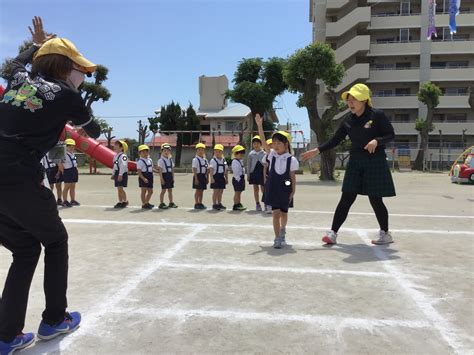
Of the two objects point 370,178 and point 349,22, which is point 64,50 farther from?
point 349,22

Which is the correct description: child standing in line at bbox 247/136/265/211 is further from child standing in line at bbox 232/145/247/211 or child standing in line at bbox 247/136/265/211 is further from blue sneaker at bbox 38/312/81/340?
blue sneaker at bbox 38/312/81/340

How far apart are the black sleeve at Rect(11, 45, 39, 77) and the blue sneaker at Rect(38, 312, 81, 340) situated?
1.80 metres

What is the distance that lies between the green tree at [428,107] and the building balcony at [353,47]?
943 centimetres

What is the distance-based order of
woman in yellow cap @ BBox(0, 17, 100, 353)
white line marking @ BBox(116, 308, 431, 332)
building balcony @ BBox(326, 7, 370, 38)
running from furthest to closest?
building balcony @ BBox(326, 7, 370, 38) < white line marking @ BBox(116, 308, 431, 332) < woman in yellow cap @ BBox(0, 17, 100, 353)

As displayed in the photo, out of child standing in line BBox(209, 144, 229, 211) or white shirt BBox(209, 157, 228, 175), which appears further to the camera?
white shirt BBox(209, 157, 228, 175)

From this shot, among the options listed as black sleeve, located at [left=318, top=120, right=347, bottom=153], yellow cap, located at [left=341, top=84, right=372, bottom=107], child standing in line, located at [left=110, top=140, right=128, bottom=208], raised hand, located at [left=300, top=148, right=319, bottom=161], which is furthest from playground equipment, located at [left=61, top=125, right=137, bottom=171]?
yellow cap, located at [left=341, top=84, right=372, bottom=107]

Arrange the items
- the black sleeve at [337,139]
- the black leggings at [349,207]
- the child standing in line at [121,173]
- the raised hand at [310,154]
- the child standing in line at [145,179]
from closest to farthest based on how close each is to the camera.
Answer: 1. the black leggings at [349,207]
2. the black sleeve at [337,139]
3. the raised hand at [310,154]
4. the child standing in line at [145,179]
5. the child standing in line at [121,173]

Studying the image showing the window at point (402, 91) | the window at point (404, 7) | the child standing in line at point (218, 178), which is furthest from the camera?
the window at point (402, 91)

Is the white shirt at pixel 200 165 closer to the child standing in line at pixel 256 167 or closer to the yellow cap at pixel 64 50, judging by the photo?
the child standing in line at pixel 256 167

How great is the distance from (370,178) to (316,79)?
17499 mm

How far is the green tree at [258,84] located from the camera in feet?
165

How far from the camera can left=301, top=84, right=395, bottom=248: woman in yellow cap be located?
5.88 meters

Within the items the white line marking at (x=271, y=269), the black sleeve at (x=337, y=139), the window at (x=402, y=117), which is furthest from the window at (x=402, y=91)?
the white line marking at (x=271, y=269)

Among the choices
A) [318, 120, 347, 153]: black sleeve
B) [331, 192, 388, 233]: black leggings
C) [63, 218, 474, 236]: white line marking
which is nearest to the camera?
[331, 192, 388, 233]: black leggings
